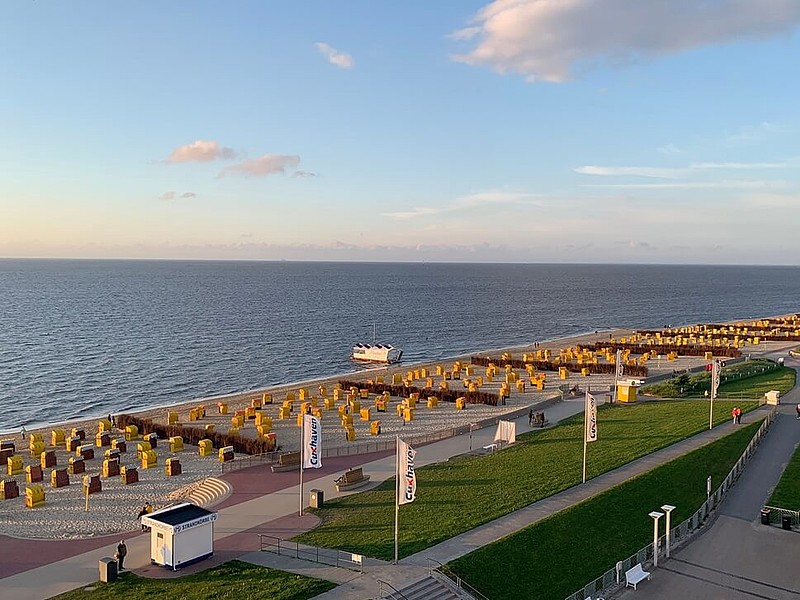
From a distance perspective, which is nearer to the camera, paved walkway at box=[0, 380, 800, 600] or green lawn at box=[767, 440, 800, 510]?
paved walkway at box=[0, 380, 800, 600]

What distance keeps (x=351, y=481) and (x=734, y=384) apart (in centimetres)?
3839

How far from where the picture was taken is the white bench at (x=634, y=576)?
21625 millimetres

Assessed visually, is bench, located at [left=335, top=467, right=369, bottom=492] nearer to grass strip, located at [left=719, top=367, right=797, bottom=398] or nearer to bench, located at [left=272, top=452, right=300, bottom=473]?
bench, located at [left=272, top=452, right=300, bottom=473]

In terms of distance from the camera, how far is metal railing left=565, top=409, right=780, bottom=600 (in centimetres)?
2148

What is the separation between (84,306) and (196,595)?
16504cm

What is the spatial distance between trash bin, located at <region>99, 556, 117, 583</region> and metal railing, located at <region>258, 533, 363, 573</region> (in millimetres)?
4822

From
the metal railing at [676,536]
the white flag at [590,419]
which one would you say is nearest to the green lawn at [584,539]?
the metal railing at [676,536]

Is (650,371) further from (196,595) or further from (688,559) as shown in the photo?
(196,595)

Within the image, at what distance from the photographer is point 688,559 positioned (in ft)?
78.0

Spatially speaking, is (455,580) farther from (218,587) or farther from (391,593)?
(218,587)

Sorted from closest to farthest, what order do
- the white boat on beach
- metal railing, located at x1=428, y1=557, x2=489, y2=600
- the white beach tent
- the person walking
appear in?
metal railing, located at x1=428, y1=557, x2=489, y2=600, the person walking, the white beach tent, the white boat on beach

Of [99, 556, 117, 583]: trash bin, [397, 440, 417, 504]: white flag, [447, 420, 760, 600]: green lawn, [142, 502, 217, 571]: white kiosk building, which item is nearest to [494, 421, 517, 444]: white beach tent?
[447, 420, 760, 600]: green lawn

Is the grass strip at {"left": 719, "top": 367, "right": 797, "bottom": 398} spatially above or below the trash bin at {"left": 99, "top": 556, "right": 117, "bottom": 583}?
above

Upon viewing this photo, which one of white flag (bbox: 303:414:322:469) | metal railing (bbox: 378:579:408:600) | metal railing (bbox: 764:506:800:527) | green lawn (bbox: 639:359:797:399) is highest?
white flag (bbox: 303:414:322:469)
